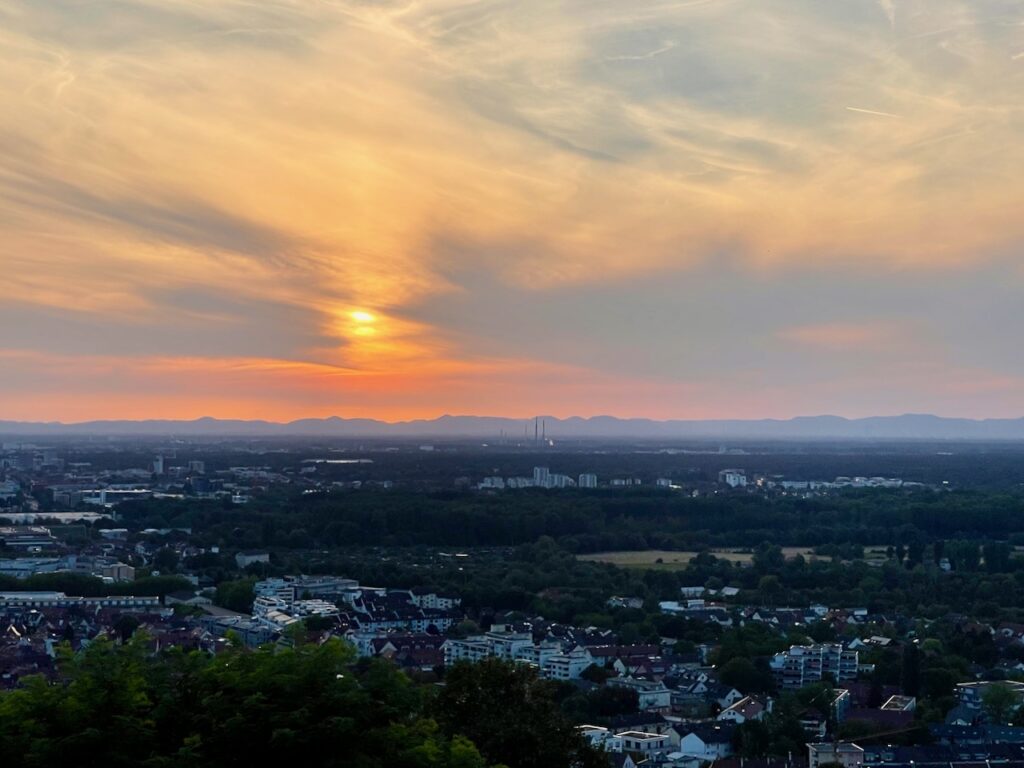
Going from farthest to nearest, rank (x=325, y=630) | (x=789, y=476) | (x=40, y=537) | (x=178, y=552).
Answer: (x=789, y=476), (x=40, y=537), (x=178, y=552), (x=325, y=630)

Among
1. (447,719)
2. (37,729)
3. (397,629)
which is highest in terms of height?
(37,729)

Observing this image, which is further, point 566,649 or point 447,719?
point 566,649

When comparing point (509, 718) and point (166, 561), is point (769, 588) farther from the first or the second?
point (509, 718)

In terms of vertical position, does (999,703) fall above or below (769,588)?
above

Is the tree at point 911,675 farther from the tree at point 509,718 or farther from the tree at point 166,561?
the tree at point 166,561

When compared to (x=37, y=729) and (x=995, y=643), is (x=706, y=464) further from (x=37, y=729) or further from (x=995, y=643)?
(x=37, y=729)

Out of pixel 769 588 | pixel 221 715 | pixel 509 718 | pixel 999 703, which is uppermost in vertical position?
pixel 221 715

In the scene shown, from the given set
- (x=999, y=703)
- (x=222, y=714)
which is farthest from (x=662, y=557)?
(x=222, y=714)

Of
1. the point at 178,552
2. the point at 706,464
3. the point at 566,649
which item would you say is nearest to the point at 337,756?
the point at 566,649

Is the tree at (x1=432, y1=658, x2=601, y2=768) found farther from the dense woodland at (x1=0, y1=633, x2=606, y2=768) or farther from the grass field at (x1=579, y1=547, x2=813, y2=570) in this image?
the grass field at (x1=579, y1=547, x2=813, y2=570)
